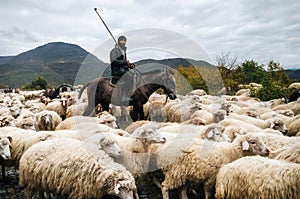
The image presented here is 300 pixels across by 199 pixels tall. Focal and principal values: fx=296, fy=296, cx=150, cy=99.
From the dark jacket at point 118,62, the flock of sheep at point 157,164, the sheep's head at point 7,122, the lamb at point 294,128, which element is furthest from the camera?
the dark jacket at point 118,62

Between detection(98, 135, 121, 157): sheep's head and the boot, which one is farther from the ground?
Result: the boot

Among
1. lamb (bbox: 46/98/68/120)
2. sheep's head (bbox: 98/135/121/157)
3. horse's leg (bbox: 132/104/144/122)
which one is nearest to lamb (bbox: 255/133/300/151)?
sheep's head (bbox: 98/135/121/157)

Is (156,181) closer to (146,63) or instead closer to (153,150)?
(153,150)

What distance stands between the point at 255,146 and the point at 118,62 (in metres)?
6.24

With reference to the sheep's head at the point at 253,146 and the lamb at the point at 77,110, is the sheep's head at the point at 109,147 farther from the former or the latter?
the lamb at the point at 77,110

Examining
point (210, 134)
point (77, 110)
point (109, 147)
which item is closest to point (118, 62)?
point (77, 110)

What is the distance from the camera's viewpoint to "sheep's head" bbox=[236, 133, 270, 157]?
5012mm

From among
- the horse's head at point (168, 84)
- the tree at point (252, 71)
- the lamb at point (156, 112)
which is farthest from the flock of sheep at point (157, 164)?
the tree at point (252, 71)

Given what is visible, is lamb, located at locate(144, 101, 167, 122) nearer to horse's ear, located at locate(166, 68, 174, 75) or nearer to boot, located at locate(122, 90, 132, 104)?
horse's ear, located at locate(166, 68, 174, 75)

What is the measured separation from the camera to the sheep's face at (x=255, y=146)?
197 inches

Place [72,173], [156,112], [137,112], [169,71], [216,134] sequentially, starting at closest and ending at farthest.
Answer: [72,173] < [216,134] < [137,112] < [169,71] < [156,112]

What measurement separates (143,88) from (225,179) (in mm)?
6833

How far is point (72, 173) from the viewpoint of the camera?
471 cm

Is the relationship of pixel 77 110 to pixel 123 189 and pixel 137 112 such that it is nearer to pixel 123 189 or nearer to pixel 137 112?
pixel 137 112
